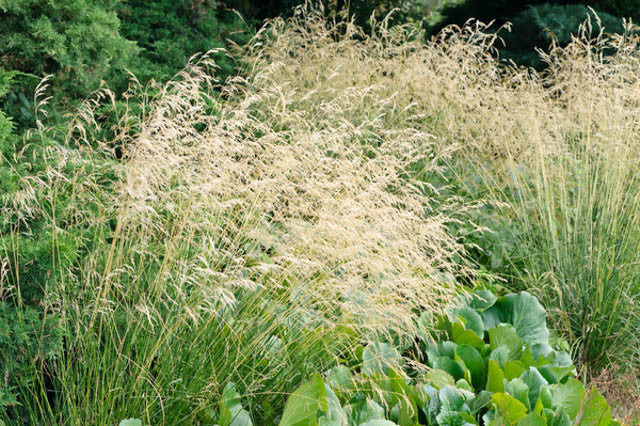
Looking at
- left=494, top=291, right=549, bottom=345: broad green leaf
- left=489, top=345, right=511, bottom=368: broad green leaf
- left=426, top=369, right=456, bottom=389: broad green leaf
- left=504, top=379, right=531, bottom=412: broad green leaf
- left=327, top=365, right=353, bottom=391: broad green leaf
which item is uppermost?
left=327, top=365, right=353, bottom=391: broad green leaf

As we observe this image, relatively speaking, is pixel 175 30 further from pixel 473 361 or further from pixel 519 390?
pixel 519 390

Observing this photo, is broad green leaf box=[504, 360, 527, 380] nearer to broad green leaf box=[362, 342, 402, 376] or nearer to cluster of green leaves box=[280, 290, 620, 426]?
cluster of green leaves box=[280, 290, 620, 426]

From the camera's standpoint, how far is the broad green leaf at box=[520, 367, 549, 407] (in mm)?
2340

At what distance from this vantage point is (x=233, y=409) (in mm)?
1915

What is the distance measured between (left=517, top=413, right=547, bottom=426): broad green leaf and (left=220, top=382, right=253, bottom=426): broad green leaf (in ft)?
→ 3.03

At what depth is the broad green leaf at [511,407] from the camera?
2.12m

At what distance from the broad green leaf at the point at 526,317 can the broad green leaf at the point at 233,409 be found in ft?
5.09

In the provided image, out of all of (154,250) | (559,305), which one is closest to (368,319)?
(154,250)

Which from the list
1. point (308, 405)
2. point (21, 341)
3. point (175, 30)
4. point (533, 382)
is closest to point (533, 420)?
point (533, 382)

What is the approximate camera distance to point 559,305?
3.31 m

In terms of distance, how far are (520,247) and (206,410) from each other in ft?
7.59

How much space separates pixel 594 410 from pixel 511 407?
39 cm

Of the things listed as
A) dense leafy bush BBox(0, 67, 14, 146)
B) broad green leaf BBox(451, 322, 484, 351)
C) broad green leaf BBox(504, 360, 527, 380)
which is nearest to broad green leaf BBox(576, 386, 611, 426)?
broad green leaf BBox(504, 360, 527, 380)

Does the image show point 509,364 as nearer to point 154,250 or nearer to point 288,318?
point 288,318
